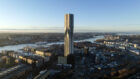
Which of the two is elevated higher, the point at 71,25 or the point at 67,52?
the point at 71,25

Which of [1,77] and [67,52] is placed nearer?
[1,77]

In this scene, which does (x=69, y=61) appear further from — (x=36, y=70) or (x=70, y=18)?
(x=70, y=18)

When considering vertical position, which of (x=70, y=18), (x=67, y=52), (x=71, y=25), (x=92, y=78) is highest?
(x=70, y=18)

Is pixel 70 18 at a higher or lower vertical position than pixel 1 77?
higher

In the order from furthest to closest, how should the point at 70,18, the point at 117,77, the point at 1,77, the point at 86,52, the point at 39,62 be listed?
the point at 86,52
the point at 70,18
the point at 39,62
the point at 117,77
the point at 1,77

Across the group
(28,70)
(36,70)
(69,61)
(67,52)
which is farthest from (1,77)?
(67,52)

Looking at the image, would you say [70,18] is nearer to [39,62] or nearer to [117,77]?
[39,62]

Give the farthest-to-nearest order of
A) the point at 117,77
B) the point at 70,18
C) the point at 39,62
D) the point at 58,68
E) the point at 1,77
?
the point at 70,18
the point at 39,62
the point at 58,68
the point at 117,77
the point at 1,77

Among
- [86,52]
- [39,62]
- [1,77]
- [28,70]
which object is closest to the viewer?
[1,77]

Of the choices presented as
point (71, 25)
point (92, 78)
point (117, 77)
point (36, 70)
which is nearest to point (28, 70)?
point (36, 70)
